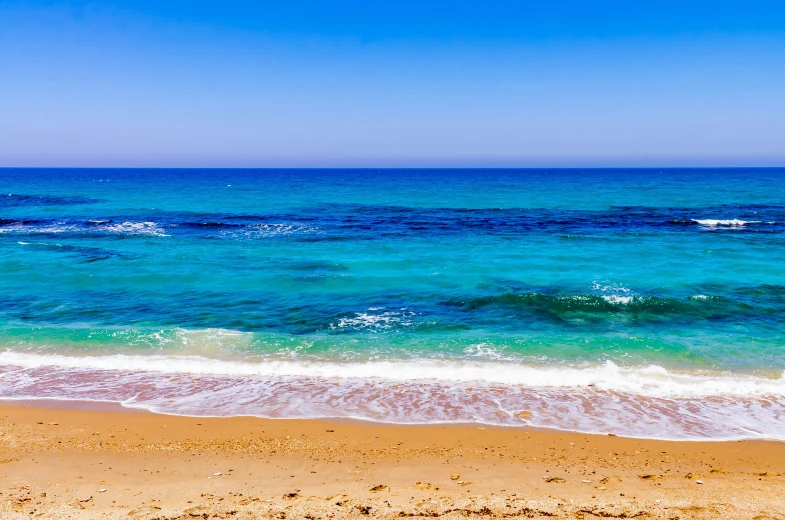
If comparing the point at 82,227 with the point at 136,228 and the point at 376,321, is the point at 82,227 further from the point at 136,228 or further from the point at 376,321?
the point at 376,321

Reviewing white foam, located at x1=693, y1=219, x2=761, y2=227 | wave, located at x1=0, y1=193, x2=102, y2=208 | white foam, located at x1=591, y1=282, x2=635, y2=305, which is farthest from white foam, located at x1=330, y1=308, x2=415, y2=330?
wave, located at x1=0, y1=193, x2=102, y2=208

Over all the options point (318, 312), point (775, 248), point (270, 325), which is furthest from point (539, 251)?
point (270, 325)

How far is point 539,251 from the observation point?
1049 inches

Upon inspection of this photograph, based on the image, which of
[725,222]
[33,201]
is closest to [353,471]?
[725,222]

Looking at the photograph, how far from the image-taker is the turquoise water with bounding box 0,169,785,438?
10.6 metres

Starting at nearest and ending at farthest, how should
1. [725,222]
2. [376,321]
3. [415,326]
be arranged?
[415,326], [376,321], [725,222]

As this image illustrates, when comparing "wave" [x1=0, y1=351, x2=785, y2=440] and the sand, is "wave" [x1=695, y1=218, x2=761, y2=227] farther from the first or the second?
the sand

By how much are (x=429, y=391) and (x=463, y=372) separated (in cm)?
128

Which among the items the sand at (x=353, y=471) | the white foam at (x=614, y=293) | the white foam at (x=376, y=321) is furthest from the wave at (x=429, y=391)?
the white foam at (x=614, y=293)

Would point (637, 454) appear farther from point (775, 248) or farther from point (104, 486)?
point (775, 248)

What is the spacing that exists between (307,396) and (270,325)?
529cm

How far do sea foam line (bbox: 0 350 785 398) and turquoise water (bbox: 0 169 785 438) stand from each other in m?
0.06

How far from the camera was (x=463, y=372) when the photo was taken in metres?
12.2

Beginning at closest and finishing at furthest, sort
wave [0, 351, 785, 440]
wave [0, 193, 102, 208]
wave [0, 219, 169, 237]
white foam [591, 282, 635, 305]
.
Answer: wave [0, 351, 785, 440], white foam [591, 282, 635, 305], wave [0, 219, 169, 237], wave [0, 193, 102, 208]
